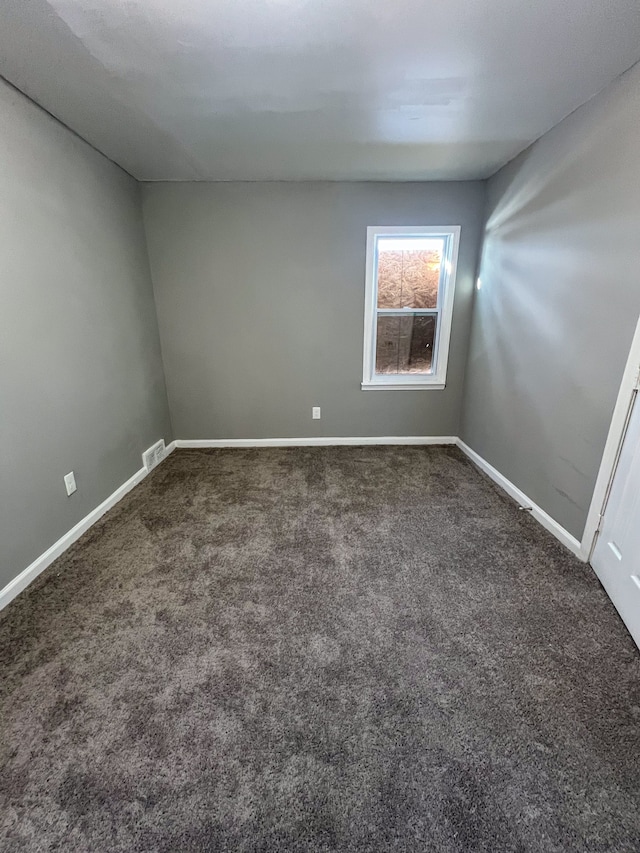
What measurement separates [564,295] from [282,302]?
218 cm

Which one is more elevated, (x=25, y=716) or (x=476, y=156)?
(x=476, y=156)

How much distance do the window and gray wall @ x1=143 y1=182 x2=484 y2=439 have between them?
86mm

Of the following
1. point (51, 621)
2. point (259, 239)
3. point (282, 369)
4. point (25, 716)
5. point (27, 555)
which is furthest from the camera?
point (282, 369)

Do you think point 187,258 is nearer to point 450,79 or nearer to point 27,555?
point 450,79

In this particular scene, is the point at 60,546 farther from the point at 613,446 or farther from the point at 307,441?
the point at 613,446

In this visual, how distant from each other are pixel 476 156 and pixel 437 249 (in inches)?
31.2

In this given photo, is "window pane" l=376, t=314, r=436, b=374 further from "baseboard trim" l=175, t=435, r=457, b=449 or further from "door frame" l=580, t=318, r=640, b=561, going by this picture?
"door frame" l=580, t=318, r=640, b=561

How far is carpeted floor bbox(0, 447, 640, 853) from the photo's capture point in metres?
0.99

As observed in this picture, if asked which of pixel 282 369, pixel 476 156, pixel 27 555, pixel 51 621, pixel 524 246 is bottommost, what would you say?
pixel 51 621

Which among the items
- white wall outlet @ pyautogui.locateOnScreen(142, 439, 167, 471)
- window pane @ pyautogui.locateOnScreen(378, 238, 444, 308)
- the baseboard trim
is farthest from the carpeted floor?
window pane @ pyautogui.locateOnScreen(378, 238, 444, 308)

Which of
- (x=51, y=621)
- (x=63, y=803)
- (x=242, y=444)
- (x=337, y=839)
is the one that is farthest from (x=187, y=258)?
(x=337, y=839)

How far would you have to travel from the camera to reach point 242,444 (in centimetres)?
366

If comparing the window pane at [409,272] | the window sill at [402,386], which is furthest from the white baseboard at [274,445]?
the window pane at [409,272]

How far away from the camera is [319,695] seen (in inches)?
51.8
